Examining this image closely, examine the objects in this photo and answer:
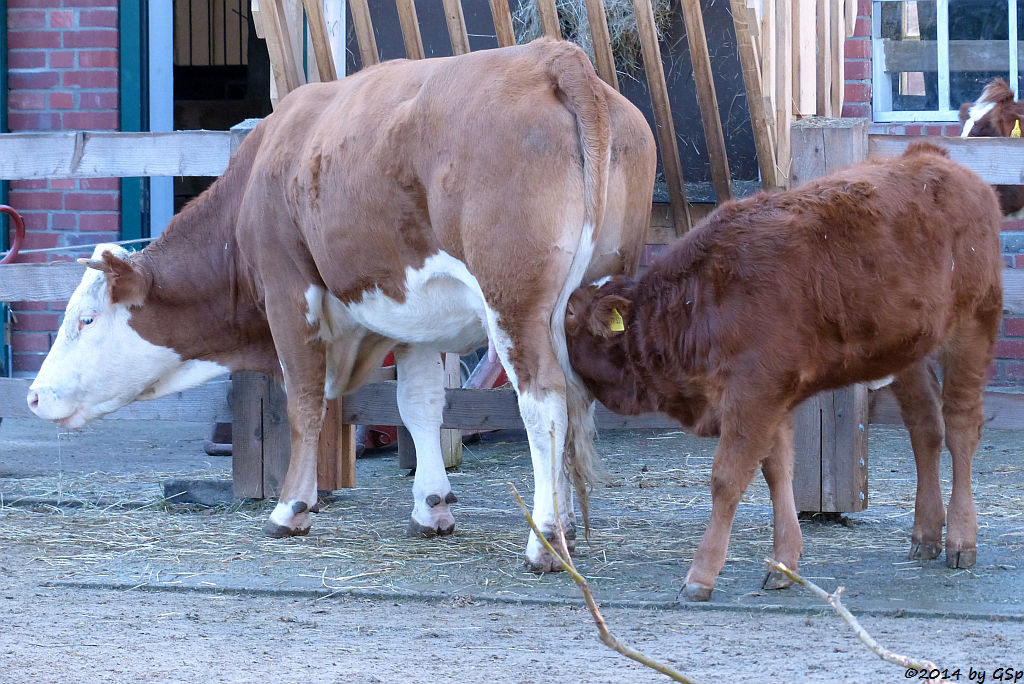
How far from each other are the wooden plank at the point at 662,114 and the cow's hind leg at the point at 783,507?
146cm

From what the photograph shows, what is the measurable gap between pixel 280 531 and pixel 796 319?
229 cm

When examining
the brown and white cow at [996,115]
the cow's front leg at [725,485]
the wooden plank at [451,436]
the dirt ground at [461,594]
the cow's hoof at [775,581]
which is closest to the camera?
the dirt ground at [461,594]

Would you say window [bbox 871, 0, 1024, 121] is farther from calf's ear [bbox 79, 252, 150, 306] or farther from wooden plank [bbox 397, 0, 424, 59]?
calf's ear [bbox 79, 252, 150, 306]

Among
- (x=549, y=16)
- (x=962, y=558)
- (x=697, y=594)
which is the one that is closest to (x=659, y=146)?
(x=549, y=16)

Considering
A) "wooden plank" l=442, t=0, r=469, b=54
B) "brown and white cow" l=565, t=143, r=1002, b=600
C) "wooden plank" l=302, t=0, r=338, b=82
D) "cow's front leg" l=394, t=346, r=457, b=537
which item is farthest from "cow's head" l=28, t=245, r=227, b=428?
"brown and white cow" l=565, t=143, r=1002, b=600

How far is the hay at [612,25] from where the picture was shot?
5801mm

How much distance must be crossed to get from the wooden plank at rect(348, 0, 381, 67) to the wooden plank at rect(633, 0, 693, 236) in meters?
1.17

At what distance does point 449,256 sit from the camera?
173 inches

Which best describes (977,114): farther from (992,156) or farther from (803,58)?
(992,156)

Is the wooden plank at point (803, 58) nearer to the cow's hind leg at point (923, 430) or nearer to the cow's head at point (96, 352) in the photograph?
the cow's hind leg at point (923, 430)

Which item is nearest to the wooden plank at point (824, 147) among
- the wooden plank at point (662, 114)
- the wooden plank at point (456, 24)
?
the wooden plank at point (662, 114)

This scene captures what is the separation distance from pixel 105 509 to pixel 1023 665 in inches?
159

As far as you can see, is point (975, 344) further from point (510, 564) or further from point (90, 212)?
point (90, 212)

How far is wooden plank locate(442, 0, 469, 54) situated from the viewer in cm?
525
